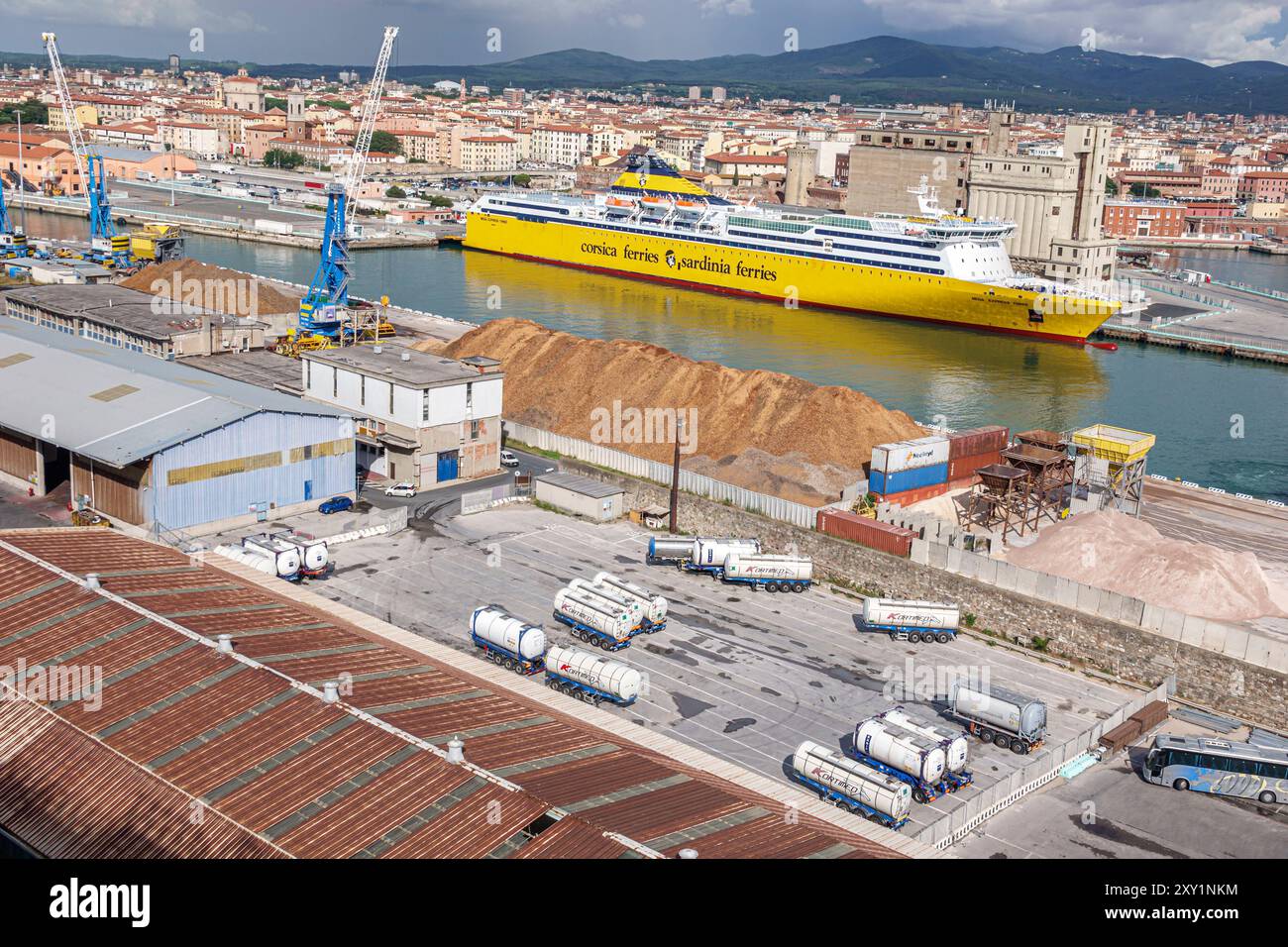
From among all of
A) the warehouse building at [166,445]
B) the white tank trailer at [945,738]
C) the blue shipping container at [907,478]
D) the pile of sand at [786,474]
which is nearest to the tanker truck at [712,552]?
the pile of sand at [786,474]

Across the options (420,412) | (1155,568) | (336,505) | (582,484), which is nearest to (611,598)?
(582,484)

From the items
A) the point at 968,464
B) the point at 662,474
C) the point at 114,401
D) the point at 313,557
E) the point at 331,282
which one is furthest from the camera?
the point at 331,282

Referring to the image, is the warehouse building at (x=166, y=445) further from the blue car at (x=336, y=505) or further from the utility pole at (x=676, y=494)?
the utility pole at (x=676, y=494)

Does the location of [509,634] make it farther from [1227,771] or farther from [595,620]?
[1227,771]

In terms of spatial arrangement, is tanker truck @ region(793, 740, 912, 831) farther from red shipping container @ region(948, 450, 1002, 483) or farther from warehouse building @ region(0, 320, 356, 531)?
warehouse building @ region(0, 320, 356, 531)

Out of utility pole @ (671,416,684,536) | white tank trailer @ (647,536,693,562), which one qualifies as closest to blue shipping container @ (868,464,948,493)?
utility pole @ (671,416,684,536)

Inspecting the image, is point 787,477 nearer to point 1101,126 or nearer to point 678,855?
point 678,855
